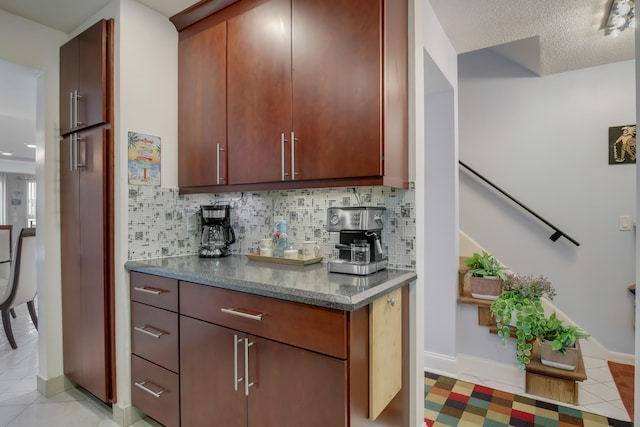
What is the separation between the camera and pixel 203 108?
2.09 metres

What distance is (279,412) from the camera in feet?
4.42

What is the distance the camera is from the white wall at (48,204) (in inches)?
89.2

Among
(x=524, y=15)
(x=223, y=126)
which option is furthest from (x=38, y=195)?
(x=524, y=15)

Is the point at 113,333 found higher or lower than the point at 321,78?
lower

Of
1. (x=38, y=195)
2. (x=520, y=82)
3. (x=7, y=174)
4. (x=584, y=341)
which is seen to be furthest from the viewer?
(x=7, y=174)

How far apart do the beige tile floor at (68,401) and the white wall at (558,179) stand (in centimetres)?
59

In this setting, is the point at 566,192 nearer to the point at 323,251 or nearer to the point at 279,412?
the point at 323,251

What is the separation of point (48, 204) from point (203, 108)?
4.11 feet

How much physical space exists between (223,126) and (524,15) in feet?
6.36

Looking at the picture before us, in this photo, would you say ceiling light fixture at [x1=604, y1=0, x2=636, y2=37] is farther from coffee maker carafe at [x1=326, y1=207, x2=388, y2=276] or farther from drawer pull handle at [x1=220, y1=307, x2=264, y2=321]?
drawer pull handle at [x1=220, y1=307, x2=264, y2=321]

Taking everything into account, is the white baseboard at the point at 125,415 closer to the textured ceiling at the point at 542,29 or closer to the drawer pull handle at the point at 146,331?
the drawer pull handle at the point at 146,331

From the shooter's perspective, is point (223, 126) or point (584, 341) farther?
point (584, 341)

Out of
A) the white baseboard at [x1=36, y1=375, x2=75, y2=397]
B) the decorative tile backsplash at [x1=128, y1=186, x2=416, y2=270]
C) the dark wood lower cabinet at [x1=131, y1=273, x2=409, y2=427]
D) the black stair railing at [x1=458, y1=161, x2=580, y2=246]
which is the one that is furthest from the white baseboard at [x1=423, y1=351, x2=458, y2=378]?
the white baseboard at [x1=36, y1=375, x2=75, y2=397]

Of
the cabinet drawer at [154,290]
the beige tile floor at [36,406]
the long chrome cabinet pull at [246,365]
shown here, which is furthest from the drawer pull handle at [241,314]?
the beige tile floor at [36,406]
